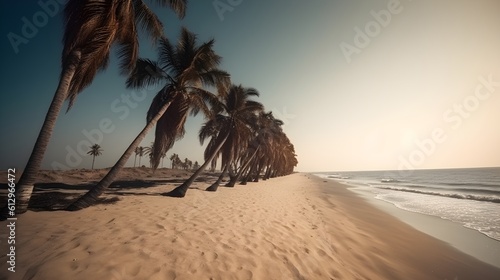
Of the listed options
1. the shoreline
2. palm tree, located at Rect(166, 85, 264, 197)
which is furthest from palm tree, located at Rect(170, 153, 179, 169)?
the shoreline

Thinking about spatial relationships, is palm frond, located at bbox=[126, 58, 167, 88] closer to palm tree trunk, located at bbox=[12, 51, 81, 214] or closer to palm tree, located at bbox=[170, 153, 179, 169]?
palm tree trunk, located at bbox=[12, 51, 81, 214]

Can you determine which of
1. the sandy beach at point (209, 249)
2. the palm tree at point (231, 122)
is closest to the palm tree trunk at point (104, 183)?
the sandy beach at point (209, 249)

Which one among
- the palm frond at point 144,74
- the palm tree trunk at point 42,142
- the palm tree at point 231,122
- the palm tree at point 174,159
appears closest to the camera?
the palm tree trunk at point 42,142

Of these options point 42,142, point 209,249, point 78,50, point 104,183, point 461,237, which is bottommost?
point 461,237

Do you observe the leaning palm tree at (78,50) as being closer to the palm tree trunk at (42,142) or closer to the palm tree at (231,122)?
the palm tree trunk at (42,142)

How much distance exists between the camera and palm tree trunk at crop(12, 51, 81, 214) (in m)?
6.07

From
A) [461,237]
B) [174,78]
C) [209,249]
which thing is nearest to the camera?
[209,249]

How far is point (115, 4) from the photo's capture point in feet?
23.1

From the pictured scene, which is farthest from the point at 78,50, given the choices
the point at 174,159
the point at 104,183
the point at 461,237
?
the point at 174,159

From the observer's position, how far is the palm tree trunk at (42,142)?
607 cm

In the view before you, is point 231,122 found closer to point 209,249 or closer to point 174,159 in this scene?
point 209,249

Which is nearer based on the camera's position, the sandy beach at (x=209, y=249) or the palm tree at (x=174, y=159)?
the sandy beach at (x=209, y=249)

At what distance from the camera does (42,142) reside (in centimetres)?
635

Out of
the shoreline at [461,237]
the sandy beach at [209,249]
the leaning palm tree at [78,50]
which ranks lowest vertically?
the shoreline at [461,237]
